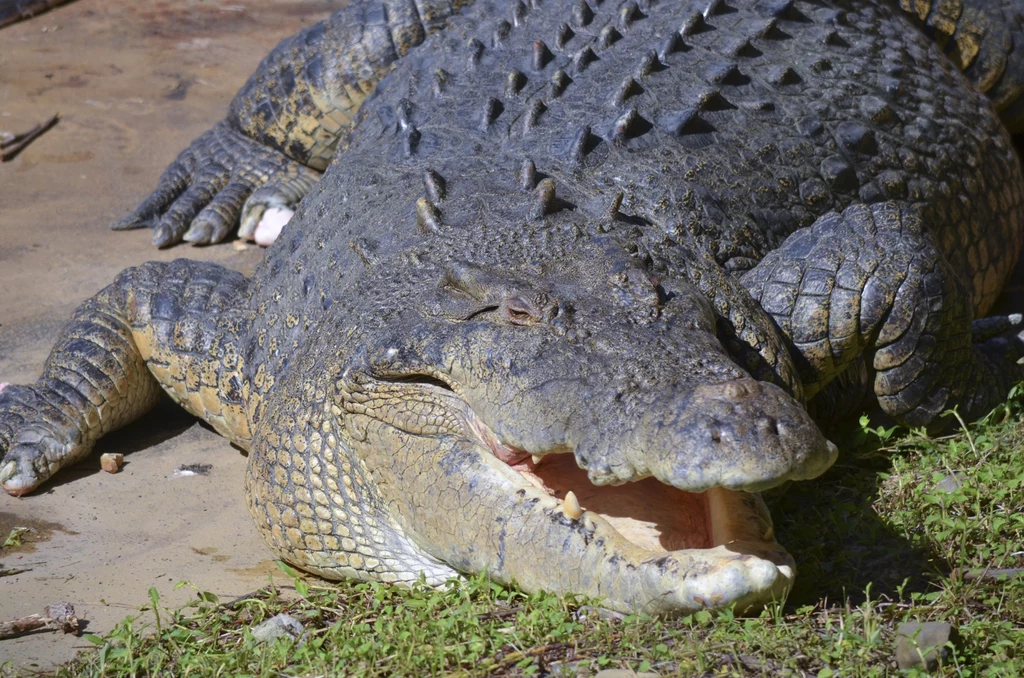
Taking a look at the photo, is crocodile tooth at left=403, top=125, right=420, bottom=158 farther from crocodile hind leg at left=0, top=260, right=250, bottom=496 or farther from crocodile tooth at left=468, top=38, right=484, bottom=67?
crocodile hind leg at left=0, top=260, right=250, bottom=496

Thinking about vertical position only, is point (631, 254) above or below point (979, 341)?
above

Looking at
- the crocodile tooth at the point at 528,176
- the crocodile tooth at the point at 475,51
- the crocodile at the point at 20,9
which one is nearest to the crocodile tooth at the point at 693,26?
the crocodile tooth at the point at 475,51

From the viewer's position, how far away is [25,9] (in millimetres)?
9453

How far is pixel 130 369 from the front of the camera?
14.3ft

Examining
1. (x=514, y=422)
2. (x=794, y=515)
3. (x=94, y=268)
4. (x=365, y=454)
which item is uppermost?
(x=514, y=422)

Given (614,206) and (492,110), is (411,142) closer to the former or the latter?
(492,110)

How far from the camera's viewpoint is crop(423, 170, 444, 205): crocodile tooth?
3430 millimetres

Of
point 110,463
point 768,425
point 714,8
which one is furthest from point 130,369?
point 768,425

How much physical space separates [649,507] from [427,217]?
111 cm

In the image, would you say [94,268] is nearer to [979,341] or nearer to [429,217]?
[429,217]

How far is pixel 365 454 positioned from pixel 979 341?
2.43 m

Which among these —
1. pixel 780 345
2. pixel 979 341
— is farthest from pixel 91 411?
pixel 979 341

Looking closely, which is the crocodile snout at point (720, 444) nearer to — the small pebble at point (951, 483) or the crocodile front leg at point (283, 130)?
the small pebble at point (951, 483)

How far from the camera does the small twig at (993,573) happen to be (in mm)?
2883
